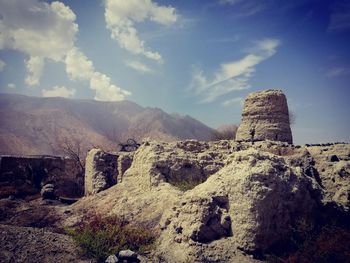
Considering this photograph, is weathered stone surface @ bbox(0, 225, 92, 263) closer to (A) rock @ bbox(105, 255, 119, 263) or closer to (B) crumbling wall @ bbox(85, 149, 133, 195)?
(A) rock @ bbox(105, 255, 119, 263)

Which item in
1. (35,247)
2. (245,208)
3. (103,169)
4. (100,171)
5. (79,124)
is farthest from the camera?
(79,124)

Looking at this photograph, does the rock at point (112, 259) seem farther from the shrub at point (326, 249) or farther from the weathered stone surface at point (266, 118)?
the weathered stone surface at point (266, 118)

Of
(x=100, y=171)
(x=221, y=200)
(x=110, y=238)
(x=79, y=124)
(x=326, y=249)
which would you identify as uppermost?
(x=79, y=124)

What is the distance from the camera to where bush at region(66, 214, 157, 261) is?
7021 mm

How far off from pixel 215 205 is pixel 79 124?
159 feet

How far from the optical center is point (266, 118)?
15.0 metres

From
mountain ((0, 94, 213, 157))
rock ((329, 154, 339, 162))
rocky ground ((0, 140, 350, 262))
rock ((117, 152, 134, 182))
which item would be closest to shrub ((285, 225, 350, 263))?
rocky ground ((0, 140, 350, 262))

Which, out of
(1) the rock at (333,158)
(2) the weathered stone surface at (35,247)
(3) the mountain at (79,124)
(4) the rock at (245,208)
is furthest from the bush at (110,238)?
(3) the mountain at (79,124)

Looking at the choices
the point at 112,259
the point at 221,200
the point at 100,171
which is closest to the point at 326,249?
the point at 221,200

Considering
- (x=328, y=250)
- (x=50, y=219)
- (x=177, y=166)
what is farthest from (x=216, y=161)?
(x=50, y=219)

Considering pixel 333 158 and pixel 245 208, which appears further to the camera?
pixel 333 158

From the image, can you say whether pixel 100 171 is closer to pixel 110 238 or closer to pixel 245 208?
pixel 110 238

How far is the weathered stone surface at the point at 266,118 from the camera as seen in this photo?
14.8 metres

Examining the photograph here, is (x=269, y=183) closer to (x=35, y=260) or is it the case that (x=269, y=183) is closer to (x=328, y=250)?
(x=328, y=250)
